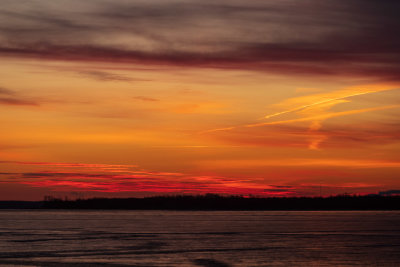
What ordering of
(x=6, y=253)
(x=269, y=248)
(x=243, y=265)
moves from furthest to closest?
(x=269, y=248)
(x=6, y=253)
(x=243, y=265)

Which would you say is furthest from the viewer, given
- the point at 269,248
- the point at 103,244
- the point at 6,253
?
the point at 103,244

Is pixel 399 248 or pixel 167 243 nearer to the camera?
pixel 399 248

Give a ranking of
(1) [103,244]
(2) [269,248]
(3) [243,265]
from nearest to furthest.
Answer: (3) [243,265] < (2) [269,248] < (1) [103,244]

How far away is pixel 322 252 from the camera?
33906mm

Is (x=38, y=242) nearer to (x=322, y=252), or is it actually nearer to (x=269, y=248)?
(x=269, y=248)

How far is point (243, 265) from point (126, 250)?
8.70 metres

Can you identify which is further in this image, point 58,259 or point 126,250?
point 126,250

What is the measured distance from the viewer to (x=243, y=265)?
90.1 feet

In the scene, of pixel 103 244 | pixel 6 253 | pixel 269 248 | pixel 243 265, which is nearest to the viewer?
pixel 243 265

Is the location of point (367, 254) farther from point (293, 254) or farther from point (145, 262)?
point (145, 262)

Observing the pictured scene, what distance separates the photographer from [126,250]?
34031 millimetres

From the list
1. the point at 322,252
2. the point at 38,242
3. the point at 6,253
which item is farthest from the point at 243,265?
the point at 38,242

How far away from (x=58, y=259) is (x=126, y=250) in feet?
18.4

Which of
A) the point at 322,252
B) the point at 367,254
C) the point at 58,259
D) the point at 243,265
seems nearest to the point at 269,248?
the point at 322,252
